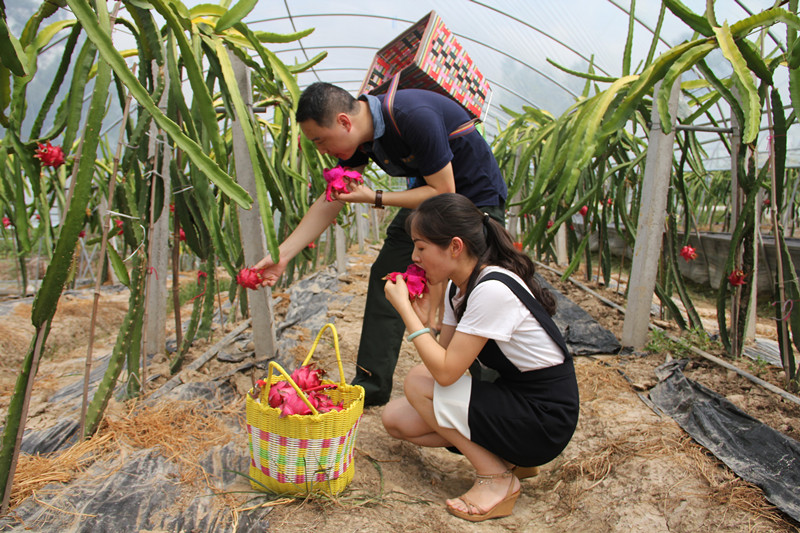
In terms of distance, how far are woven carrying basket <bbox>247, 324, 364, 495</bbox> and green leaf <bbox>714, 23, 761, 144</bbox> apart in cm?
135

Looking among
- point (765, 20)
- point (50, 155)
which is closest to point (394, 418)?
point (765, 20)

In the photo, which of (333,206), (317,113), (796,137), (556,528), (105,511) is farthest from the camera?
(796,137)

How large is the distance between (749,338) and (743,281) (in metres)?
0.59

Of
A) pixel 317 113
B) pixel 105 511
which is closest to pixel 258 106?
pixel 317 113

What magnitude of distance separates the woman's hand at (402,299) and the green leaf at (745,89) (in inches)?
40.0

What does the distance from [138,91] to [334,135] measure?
1.64 ft

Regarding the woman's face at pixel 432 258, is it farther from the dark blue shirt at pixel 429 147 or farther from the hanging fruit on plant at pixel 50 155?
the hanging fruit on plant at pixel 50 155

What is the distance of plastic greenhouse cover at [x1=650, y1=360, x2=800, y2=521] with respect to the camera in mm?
1301

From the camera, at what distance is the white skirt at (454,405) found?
4.38 feet

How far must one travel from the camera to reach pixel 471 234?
4.29ft

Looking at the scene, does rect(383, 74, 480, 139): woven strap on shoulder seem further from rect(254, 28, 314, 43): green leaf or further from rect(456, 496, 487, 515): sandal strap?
rect(456, 496, 487, 515): sandal strap

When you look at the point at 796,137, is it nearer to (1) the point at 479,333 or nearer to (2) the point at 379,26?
(2) the point at 379,26

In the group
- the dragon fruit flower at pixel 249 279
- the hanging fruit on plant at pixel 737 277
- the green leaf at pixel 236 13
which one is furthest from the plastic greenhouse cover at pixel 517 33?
the dragon fruit flower at pixel 249 279

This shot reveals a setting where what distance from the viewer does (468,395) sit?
4.40 feet
